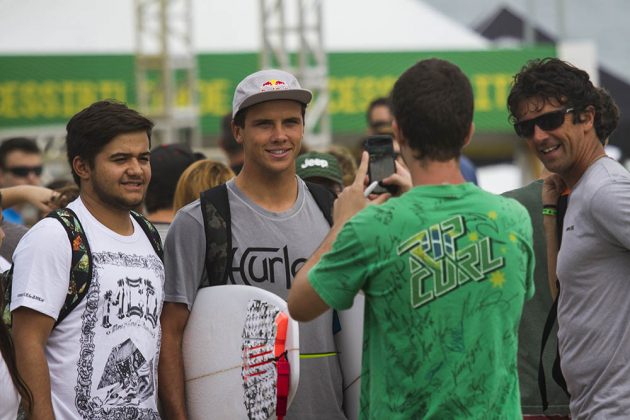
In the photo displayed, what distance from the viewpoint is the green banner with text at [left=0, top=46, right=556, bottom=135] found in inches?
850

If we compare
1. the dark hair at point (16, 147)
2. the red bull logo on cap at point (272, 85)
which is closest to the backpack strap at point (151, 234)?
the red bull logo on cap at point (272, 85)

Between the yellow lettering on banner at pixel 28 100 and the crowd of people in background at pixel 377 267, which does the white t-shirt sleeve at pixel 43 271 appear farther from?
the yellow lettering on banner at pixel 28 100

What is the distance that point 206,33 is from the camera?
78.3 feet

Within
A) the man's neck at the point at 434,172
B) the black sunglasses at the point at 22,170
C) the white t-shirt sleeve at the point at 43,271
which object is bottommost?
the white t-shirt sleeve at the point at 43,271

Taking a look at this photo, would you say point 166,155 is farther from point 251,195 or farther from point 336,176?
point 251,195

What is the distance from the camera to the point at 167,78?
66.2 feet

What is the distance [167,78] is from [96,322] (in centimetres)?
1633

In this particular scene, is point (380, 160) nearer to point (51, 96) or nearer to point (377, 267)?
point (377, 267)

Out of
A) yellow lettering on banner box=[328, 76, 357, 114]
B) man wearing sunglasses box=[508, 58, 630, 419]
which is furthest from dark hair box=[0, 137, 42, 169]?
yellow lettering on banner box=[328, 76, 357, 114]

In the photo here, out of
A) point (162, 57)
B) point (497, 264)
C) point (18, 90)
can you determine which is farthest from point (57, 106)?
point (497, 264)

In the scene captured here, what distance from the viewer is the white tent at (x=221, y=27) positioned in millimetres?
22891

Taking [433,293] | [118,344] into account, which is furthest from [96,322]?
[433,293]

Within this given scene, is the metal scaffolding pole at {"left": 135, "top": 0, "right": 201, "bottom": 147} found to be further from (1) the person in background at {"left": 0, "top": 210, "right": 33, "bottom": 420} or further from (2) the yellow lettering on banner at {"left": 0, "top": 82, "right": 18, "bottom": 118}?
(1) the person in background at {"left": 0, "top": 210, "right": 33, "bottom": 420}

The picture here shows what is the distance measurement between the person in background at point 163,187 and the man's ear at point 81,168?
1178 millimetres
